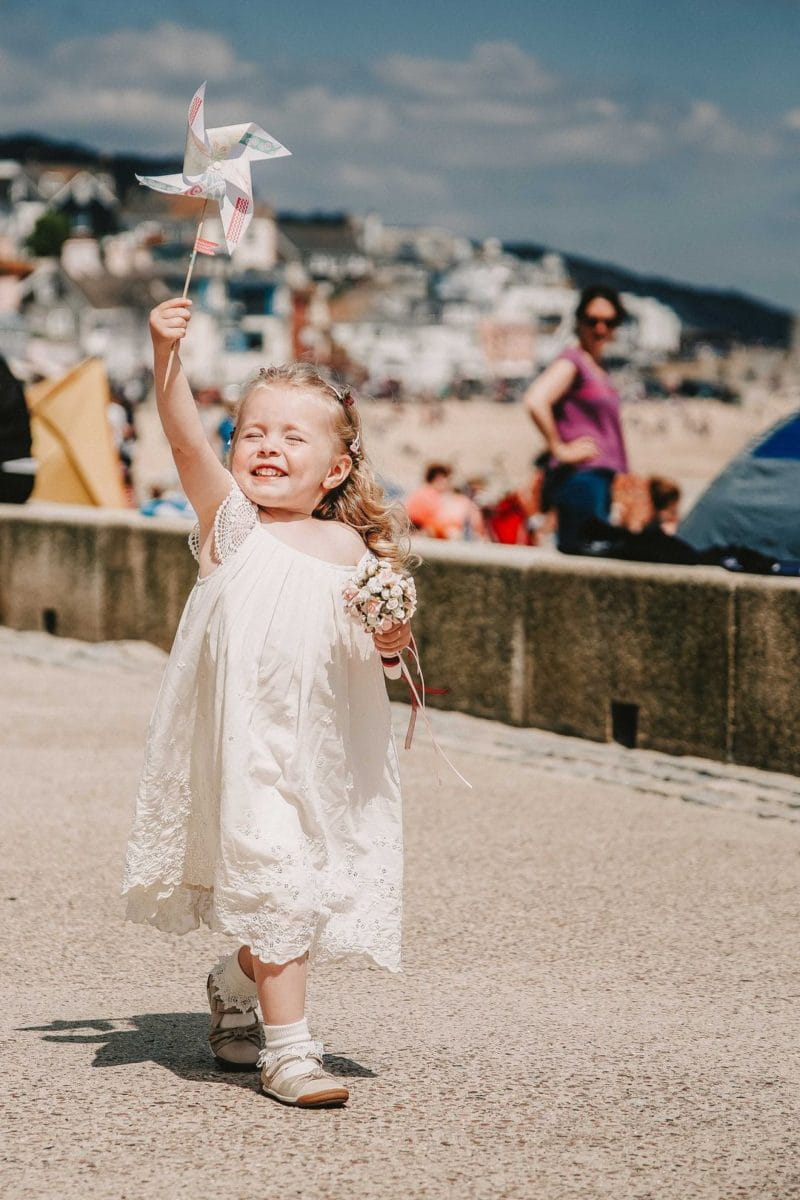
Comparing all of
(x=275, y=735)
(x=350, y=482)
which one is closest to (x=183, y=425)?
(x=350, y=482)

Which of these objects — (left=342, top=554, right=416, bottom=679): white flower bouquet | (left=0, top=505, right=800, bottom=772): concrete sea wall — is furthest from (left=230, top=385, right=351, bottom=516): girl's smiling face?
(left=0, top=505, right=800, bottom=772): concrete sea wall

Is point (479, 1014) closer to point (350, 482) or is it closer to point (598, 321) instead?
point (350, 482)

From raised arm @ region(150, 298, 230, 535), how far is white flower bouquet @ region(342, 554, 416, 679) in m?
0.35

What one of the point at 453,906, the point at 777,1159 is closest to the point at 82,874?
the point at 453,906

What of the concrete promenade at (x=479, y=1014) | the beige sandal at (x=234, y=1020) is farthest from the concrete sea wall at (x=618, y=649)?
the beige sandal at (x=234, y=1020)

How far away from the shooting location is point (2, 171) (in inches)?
7096

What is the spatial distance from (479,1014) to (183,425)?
157 cm

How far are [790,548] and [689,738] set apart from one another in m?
0.91

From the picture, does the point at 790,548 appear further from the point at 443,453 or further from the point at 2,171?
the point at 2,171

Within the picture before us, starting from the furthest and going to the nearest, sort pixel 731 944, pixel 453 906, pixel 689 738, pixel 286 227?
pixel 286 227, pixel 689 738, pixel 453 906, pixel 731 944

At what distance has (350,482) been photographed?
165 inches

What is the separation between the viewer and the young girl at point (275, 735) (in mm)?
3865

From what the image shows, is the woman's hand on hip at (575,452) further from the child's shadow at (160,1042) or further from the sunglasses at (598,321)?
the child's shadow at (160,1042)

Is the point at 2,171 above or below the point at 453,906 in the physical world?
above
